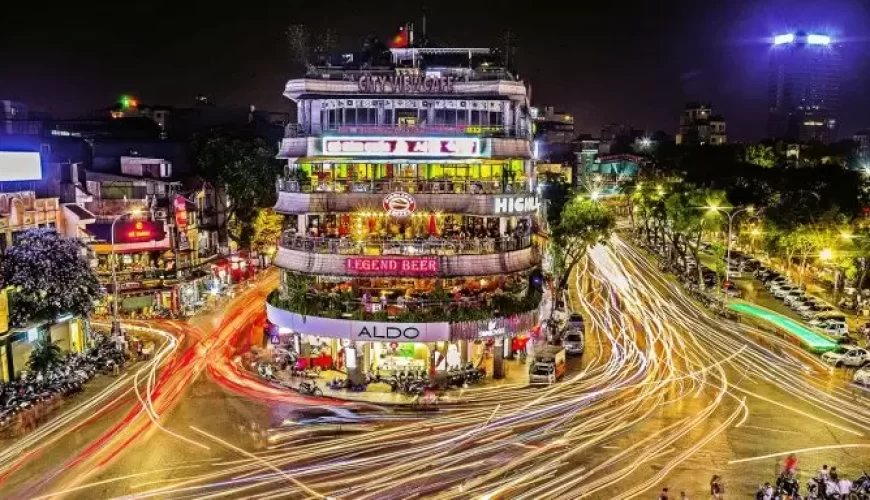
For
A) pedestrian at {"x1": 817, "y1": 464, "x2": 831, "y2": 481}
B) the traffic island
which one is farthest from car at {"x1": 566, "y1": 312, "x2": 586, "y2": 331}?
pedestrian at {"x1": 817, "y1": 464, "x2": 831, "y2": 481}

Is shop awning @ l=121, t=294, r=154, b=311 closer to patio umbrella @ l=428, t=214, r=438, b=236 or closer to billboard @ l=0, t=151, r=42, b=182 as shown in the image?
billboard @ l=0, t=151, r=42, b=182

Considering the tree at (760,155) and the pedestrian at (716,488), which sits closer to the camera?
the pedestrian at (716,488)

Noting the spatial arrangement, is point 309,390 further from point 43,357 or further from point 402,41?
point 402,41

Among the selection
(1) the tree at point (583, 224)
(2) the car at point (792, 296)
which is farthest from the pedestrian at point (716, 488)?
(2) the car at point (792, 296)

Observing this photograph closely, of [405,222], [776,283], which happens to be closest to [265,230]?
[405,222]

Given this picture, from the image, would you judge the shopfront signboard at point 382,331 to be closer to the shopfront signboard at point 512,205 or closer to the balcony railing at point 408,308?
the balcony railing at point 408,308

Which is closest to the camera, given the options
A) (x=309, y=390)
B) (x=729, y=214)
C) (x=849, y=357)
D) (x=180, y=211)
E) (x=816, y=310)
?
(x=309, y=390)
